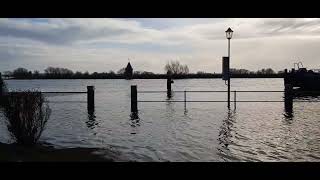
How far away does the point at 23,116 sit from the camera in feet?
33.5

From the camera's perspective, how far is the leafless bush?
1021 cm

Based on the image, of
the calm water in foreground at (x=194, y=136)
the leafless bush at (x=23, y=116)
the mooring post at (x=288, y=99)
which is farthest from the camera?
the mooring post at (x=288, y=99)

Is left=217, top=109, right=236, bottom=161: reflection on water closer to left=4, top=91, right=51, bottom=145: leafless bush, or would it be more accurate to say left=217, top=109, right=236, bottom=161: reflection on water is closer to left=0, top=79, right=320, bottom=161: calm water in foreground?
left=0, top=79, right=320, bottom=161: calm water in foreground

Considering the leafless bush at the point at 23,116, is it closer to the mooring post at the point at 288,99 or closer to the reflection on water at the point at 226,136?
the reflection on water at the point at 226,136

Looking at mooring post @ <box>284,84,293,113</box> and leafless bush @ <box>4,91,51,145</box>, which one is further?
mooring post @ <box>284,84,293,113</box>

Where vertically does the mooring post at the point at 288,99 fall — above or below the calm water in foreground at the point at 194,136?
above

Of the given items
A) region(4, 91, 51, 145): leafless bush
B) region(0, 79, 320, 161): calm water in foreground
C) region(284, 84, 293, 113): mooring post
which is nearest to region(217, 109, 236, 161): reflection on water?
region(0, 79, 320, 161): calm water in foreground

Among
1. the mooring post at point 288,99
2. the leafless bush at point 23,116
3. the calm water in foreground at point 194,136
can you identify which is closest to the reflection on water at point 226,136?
the calm water in foreground at point 194,136

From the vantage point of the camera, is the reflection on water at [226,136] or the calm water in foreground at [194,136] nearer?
the calm water in foreground at [194,136]

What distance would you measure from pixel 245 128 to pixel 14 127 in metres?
8.39

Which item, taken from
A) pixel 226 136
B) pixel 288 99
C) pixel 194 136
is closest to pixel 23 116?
pixel 194 136

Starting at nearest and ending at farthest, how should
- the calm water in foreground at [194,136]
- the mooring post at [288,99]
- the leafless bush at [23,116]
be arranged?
the calm water in foreground at [194,136], the leafless bush at [23,116], the mooring post at [288,99]

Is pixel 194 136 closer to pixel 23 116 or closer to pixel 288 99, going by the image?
pixel 23 116

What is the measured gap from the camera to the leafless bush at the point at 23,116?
10211mm
